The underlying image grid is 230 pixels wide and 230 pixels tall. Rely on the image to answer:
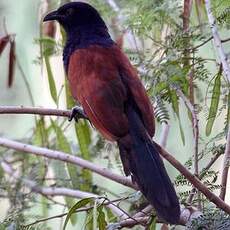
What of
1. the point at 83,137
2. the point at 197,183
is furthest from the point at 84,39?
the point at 197,183

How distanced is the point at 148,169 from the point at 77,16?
76 centimetres

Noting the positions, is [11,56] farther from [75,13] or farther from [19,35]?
[19,35]

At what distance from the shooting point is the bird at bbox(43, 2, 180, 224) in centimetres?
144

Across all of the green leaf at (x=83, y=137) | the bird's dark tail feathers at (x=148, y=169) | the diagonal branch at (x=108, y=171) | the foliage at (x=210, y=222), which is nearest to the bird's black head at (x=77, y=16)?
the green leaf at (x=83, y=137)

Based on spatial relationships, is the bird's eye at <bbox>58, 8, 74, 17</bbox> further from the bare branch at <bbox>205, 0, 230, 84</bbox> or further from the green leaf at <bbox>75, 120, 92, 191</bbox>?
the bare branch at <bbox>205, 0, 230, 84</bbox>

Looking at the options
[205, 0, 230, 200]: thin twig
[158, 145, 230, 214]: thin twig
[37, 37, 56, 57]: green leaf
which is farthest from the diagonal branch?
[37, 37, 56, 57]: green leaf

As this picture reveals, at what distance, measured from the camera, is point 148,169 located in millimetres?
1481

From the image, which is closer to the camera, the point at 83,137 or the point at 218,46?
the point at 218,46

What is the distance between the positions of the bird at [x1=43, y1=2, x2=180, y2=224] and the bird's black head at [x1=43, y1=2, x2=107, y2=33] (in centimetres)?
13

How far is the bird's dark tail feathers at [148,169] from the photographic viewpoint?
1394mm

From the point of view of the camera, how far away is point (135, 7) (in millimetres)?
2137

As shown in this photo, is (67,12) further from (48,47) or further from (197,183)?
(197,183)

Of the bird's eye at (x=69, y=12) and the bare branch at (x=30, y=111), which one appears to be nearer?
the bare branch at (x=30, y=111)

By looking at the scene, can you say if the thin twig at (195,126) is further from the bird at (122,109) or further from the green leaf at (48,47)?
the green leaf at (48,47)
